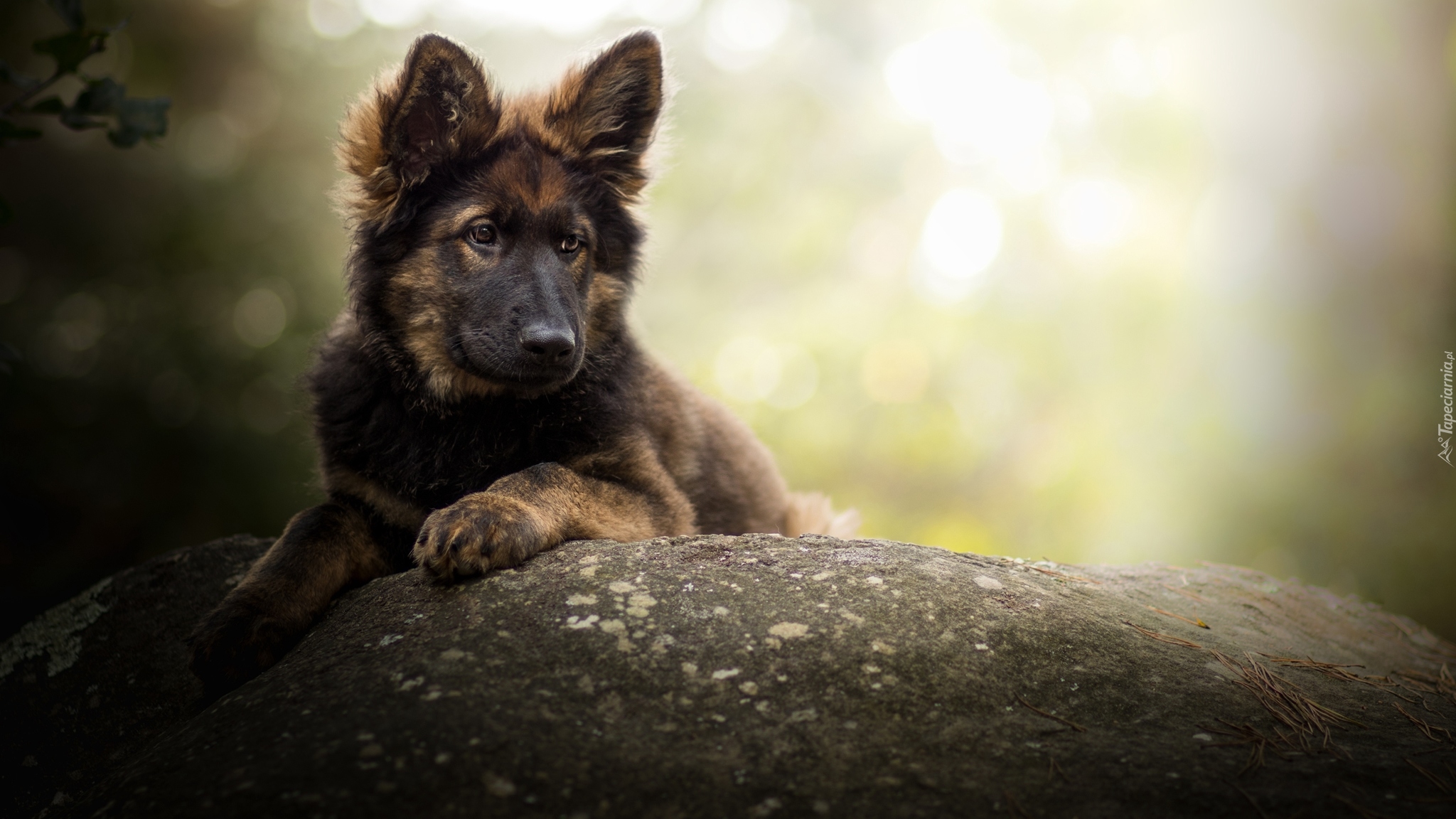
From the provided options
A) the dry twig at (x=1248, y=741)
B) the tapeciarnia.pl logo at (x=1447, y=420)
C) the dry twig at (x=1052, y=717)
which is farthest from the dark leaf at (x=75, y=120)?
the tapeciarnia.pl logo at (x=1447, y=420)

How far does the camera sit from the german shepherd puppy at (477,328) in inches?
143

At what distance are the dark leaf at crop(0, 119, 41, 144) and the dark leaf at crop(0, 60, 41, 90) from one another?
123 millimetres

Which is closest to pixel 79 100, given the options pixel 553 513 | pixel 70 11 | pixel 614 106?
pixel 70 11

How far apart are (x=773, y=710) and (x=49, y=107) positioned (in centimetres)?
291

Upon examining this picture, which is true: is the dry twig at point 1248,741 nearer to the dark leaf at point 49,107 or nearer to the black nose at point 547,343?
the black nose at point 547,343

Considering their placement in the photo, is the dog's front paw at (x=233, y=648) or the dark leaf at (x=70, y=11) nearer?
the dark leaf at (x=70, y=11)

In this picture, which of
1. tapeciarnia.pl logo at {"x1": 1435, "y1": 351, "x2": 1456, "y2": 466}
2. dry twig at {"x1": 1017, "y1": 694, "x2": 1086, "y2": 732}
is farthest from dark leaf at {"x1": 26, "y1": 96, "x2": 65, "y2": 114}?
tapeciarnia.pl logo at {"x1": 1435, "y1": 351, "x2": 1456, "y2": 466}

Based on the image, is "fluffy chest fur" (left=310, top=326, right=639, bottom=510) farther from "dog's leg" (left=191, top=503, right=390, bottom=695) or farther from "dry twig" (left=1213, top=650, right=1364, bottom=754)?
"dry twig" (left=1213, top=650, right=1364, bottom=754)

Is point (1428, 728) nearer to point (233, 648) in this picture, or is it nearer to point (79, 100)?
point (233, 648)

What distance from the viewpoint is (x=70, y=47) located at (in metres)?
2.73

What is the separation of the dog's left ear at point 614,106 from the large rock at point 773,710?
216 cm

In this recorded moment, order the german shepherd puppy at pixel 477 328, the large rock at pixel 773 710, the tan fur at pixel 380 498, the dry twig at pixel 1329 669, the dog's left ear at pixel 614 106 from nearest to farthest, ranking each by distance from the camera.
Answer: the large rock at pixel 773 710 < the dry twig at pixel 1329 669 < the german shepherd puppy at pixel 477 328 < the tan fur at pixel 380 498 < the dog's left ear at pixel 614 106

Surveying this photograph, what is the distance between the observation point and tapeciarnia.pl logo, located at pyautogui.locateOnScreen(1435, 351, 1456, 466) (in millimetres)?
5922

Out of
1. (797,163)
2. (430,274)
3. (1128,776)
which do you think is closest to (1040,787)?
(1128,776)
